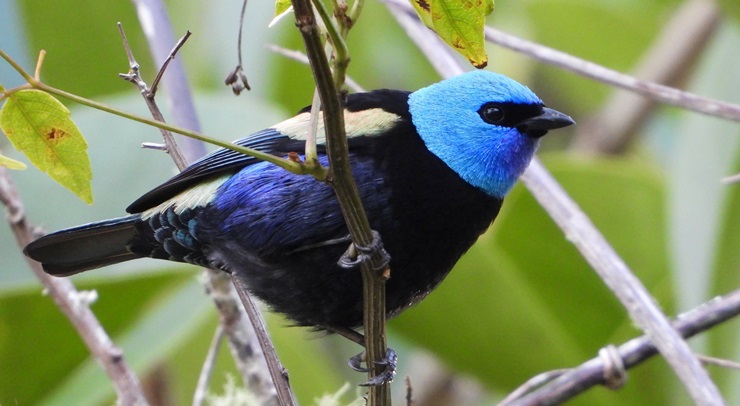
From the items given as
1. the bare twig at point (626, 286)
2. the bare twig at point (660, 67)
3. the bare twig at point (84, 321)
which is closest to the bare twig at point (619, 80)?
the bare twig at point (626, 286)

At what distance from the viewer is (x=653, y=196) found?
4074mm

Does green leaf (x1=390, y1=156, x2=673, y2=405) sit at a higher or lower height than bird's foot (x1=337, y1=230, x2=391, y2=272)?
lower

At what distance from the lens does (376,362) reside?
7.53 feet

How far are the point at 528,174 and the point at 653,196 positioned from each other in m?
1.22

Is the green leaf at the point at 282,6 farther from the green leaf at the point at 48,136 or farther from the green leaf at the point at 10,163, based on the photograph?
the green leaf at the point at 10,163

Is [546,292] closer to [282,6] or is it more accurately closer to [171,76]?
[171,76]

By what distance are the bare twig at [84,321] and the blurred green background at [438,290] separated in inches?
22.5

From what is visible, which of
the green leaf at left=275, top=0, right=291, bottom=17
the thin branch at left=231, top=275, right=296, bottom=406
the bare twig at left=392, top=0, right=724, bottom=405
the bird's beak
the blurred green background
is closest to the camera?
the green leaf at left=275, top=0, right=291, bottom=17

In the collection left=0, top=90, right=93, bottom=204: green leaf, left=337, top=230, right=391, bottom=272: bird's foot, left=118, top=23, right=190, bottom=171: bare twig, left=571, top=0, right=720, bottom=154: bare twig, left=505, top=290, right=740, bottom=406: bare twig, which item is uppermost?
left=0, top=90, right=93, bottom=204: green leaf

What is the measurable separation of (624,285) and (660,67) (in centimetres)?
314

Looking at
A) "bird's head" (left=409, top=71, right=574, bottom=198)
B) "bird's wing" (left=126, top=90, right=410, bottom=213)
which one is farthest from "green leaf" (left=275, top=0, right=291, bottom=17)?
"bird's head" (left=409, top=71, right=574, bottom=198)

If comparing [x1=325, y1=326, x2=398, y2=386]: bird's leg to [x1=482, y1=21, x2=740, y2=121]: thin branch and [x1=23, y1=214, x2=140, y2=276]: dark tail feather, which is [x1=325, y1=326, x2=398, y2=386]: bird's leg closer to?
[x1=23, y1=214, x2=140, y2=276]: dark tail feather

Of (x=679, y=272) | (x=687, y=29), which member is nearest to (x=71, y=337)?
(x=679, y=272)

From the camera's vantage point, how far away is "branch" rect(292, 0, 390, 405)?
5.18 ft
